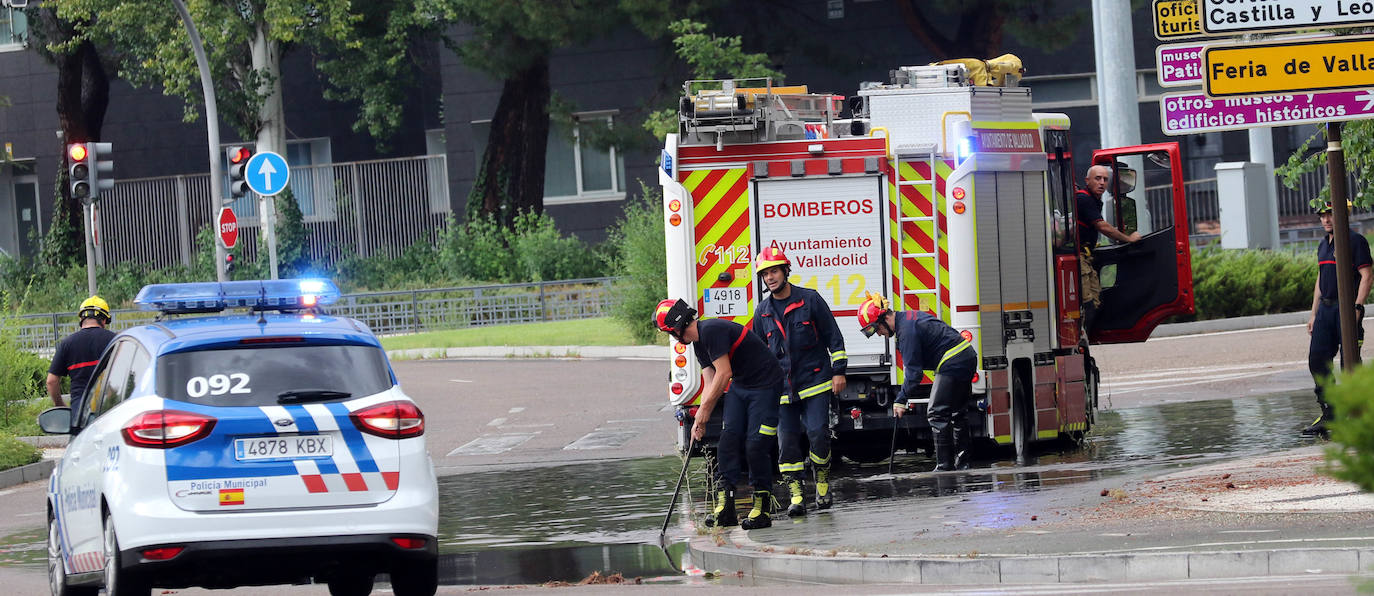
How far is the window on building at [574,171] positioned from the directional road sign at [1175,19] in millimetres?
29514

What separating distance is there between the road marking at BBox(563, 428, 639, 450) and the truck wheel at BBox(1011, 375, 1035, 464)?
4.79m

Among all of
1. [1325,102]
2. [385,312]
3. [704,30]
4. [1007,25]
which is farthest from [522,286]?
[1325,102]

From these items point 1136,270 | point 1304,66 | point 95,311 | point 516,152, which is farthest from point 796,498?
point 516,152

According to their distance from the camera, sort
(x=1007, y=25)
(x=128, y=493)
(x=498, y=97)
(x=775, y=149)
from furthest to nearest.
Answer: (x=498, y=97) < (x=1007, y=25) < (x=775, y=149) < (x=128, y=493)

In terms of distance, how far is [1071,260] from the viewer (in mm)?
14992

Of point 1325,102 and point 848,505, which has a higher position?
point 1325,102

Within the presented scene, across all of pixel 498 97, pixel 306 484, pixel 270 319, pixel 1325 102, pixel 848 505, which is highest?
pixel 498 97

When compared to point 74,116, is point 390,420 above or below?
below

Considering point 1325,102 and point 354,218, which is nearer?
point 1325,102

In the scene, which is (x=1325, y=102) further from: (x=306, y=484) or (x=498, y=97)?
(x=498, y=97)

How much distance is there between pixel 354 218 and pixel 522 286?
8.49m

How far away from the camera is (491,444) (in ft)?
63.1

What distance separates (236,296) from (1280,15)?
5641 mm

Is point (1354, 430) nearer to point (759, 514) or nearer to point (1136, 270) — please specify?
point (759, 514)
